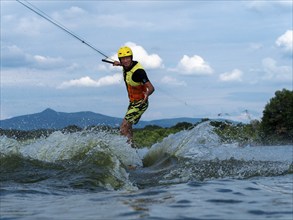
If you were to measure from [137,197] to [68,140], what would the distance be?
19.5 ft

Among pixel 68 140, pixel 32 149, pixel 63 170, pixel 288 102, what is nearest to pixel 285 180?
pixel 63 170

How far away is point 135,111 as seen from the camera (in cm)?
1280

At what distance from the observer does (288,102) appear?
48094mm

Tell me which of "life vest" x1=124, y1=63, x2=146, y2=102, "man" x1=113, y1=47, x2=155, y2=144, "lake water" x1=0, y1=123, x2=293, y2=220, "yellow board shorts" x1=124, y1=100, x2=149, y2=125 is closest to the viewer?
"lake water" x1=0, y1=123, x2=293, y2=220

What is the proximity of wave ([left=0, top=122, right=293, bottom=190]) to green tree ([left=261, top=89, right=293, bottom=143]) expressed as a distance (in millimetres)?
32116

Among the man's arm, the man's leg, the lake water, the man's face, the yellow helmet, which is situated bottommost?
the lake water

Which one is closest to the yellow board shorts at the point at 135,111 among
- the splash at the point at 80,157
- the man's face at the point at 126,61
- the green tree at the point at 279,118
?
the splash at the point at 80,157

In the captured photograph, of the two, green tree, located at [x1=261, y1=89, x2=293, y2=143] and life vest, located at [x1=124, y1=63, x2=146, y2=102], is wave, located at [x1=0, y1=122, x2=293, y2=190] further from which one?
green tree, located at [x1=261, y1=89, x2=293, y2=143]

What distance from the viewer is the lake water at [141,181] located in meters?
5.79

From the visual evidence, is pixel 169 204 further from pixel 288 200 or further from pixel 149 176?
pixel 149 176

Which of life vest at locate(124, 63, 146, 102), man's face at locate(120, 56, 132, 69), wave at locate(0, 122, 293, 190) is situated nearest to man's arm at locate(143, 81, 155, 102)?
life vest at locate(124, 63, 146, 102)

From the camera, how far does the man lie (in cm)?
1242

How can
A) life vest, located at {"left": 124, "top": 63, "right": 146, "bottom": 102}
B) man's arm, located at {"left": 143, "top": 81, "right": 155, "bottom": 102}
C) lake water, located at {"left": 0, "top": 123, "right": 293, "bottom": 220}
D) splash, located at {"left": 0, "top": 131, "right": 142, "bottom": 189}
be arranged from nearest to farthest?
lake water, located at {"left": 0, "top": 123, "right": 293, "bottom": 220}, splash, located at {"left": 0, "top": 131, "right": 142, "bottom": 189}, man's arm, located at {"left": 143, "top": 81, "right": 155, "bottom": 102}, life vest, located at {"left": 124, "top": 63, "right": 146, "bottom": 102}

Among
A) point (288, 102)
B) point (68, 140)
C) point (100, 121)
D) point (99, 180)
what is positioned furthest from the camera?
point (288, 102)
